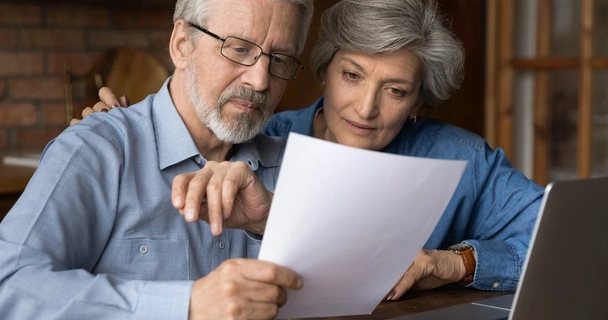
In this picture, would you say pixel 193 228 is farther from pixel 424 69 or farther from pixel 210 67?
pixel 424 69

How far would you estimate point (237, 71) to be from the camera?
1.54m

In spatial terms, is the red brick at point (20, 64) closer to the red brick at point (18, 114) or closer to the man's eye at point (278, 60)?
the red brick at point (18, 114)

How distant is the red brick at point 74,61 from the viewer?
135 inches

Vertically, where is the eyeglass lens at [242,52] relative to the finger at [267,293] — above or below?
above

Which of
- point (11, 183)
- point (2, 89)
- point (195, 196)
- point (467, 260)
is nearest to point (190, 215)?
point (195, 196)

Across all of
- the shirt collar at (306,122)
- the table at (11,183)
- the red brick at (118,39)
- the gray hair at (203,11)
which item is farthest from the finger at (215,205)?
the red brick at (118,39)

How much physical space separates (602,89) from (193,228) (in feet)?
7.11

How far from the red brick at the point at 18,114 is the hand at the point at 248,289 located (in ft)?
8.30

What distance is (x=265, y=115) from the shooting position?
1595mm

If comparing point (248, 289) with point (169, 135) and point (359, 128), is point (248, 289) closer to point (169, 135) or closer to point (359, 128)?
point (169, 135)

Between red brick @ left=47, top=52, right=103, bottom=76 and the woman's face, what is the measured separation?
71.8 inches

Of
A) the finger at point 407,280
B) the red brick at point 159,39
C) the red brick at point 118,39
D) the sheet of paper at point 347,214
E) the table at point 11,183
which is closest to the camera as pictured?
the sheet of paper at point 347,214

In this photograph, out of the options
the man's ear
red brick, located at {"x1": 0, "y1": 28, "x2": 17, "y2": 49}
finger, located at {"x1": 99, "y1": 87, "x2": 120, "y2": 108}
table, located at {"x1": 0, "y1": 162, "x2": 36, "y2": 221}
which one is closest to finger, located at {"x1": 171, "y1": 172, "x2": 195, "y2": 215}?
the man's ear

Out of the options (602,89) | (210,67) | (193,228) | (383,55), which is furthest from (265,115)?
(602,89)
